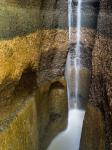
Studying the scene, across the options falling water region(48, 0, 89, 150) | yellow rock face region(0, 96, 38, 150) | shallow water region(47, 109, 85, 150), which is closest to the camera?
yellow rock face region(0, 96, 38, 150)

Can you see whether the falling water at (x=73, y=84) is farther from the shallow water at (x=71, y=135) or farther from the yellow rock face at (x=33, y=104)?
the yellow rock face at (x=33, y=104)

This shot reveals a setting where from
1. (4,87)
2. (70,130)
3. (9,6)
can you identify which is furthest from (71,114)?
(9,6)

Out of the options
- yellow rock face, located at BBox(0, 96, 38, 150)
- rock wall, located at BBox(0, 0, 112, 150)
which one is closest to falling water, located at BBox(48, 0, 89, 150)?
rock wall, located at BBox(0, 0, 112, 150)

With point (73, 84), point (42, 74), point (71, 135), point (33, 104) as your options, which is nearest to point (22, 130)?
point (33, 104)

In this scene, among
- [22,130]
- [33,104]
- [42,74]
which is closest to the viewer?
[22,130]

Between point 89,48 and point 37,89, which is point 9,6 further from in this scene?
point 89,48

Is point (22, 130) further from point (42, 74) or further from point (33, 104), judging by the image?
point (42, 74)

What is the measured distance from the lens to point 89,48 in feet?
23.0

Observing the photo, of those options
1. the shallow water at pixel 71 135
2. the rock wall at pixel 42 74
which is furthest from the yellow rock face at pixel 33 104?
the shallow water at pixel 71 135

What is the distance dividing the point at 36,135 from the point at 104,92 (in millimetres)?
1592

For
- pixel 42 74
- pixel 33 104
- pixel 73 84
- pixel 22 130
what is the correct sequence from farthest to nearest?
pixel 73 84, pixel 42 74, pixel 33 104, pixel 22 130

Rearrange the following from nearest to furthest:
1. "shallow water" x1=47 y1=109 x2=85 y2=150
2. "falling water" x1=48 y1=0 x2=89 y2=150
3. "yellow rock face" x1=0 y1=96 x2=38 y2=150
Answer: "yellow rock face" x1=0 y1=96 x2=38 y2=150
"shallow water" x1=47 y1=109 x2=85 y2=150
"falling water" x1=48 y1=0 x2=89 y2=150

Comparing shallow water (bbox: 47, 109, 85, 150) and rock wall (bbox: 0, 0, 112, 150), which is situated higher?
rock wall (bbox: 0, 0, 112, 150)

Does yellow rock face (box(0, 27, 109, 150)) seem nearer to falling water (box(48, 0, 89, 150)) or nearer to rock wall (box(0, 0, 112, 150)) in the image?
rock wall (box(0, 0, 112, 150))
